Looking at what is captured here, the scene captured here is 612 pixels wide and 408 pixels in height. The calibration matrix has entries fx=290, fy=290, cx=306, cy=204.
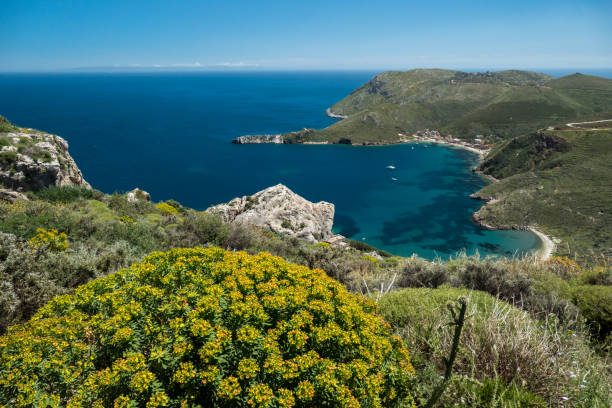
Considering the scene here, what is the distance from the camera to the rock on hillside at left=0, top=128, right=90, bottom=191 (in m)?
16.6

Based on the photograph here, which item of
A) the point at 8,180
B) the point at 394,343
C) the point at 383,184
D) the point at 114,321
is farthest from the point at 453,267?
the point at 383,184

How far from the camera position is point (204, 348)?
8.98 feet

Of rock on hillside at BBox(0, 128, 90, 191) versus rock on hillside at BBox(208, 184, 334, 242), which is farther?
rock on hillside at BBox(208, 184, 334, 242)

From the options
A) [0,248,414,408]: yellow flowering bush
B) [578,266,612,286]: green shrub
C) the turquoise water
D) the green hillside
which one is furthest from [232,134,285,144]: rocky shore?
[0,248,414,408]: yellow flowering bush

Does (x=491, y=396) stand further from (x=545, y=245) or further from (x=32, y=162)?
(x=545, y=245)

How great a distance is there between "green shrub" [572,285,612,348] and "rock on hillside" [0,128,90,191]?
24670 mm

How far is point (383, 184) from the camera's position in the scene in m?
84.2

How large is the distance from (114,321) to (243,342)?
1.45 meters

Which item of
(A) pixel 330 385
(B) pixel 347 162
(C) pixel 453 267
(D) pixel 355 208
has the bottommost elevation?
(D) pixel 355 208

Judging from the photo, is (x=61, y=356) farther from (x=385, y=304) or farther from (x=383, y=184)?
(x=383, y=184)

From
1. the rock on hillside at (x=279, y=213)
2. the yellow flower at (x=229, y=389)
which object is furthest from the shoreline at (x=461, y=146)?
the yellow flower at (x=229, y=389)

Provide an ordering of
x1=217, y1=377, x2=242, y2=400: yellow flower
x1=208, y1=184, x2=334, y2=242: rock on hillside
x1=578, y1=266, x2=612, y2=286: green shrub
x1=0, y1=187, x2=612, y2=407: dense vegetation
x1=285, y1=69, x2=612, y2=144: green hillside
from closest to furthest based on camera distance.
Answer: x1=217, y1=377, x2=242, y2=400: yellow flower < x1=0, y1=187, x2=612, y2=407: dense vegetation < x1=578, y1=266, x2=612, y2=286: green shrub < x1=208, y1=184, x2=334, y2=242: rock on hillside < x1=285, y1=69, x2=612, y2=144: green hillside

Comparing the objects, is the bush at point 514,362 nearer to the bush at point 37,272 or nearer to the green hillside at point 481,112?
the bush at point 37,272

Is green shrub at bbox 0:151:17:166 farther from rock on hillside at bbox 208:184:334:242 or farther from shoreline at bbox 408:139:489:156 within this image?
shoreline at bbox 408:139:489:156
